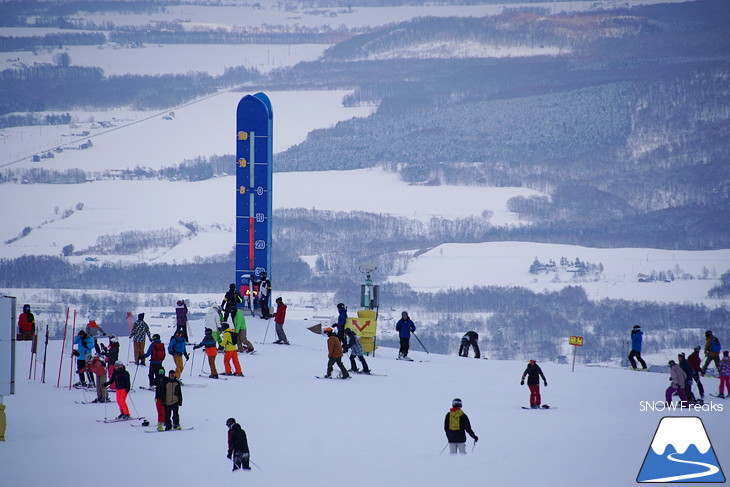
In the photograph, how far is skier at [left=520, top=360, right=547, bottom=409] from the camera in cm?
3127

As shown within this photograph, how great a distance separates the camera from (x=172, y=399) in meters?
28.0

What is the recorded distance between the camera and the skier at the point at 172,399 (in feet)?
91.0

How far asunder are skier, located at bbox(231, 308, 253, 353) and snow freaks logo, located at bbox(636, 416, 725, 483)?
12.1 meters

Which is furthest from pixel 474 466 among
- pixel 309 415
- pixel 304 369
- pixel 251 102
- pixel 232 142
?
pixel 232 142

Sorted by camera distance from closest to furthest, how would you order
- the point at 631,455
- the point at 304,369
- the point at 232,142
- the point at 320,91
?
the point at 631,455 → the point at 304,369 → the point at 232,142 → the point at 320,91

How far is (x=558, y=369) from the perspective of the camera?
126ft

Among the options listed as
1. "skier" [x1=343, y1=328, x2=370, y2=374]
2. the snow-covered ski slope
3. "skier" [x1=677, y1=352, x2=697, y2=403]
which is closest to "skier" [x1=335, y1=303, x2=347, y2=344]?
"skier" [x1=343, y1=328, x2=370, y2=374]

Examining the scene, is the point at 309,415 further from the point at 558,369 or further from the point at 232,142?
the point at 232,142

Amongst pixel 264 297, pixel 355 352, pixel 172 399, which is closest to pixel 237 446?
pixel 172 399

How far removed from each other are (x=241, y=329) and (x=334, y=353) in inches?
142

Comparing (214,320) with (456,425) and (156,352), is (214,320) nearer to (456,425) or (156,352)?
(156,352)

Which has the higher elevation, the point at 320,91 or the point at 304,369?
the point at 320,91

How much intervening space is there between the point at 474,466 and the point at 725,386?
10.2 meters

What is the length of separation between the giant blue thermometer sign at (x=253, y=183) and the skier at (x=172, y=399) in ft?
55.3
